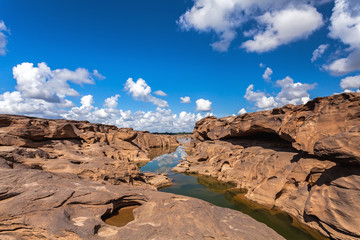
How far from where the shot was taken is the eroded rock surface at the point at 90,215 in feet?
18.4

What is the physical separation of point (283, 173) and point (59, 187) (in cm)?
1454

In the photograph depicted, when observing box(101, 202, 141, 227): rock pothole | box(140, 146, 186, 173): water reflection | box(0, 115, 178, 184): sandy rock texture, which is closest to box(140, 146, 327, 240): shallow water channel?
box(140, 146, 186, 173): water reflection

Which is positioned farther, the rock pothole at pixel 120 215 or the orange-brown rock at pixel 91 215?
the rock pothole at pixel 120 215

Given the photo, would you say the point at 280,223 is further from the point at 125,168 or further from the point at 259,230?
the point at 125,168

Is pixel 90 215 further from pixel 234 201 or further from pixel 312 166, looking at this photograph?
pixel 312 166

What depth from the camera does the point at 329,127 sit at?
1090 cm

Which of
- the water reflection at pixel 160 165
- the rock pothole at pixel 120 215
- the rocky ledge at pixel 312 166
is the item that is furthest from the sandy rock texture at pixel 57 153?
the rocky ledge at pixel 312 166

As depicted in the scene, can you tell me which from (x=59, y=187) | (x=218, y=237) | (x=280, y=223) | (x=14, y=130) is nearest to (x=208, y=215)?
(x=218, y=237)

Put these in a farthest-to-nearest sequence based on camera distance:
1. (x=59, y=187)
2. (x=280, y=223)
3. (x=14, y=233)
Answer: (x=280, y=223)
(x=59, y=187)
(x=14, y=233)

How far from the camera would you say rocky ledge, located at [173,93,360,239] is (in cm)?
786

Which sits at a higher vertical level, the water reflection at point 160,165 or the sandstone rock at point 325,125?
the sandstone rock at point 325,125

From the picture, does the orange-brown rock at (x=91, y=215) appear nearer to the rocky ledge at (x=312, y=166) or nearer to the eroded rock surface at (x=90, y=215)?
the eroded rock surface at (x=90, y=215)

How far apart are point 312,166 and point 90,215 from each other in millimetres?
13336

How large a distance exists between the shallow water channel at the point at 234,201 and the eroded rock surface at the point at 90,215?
375 cm
